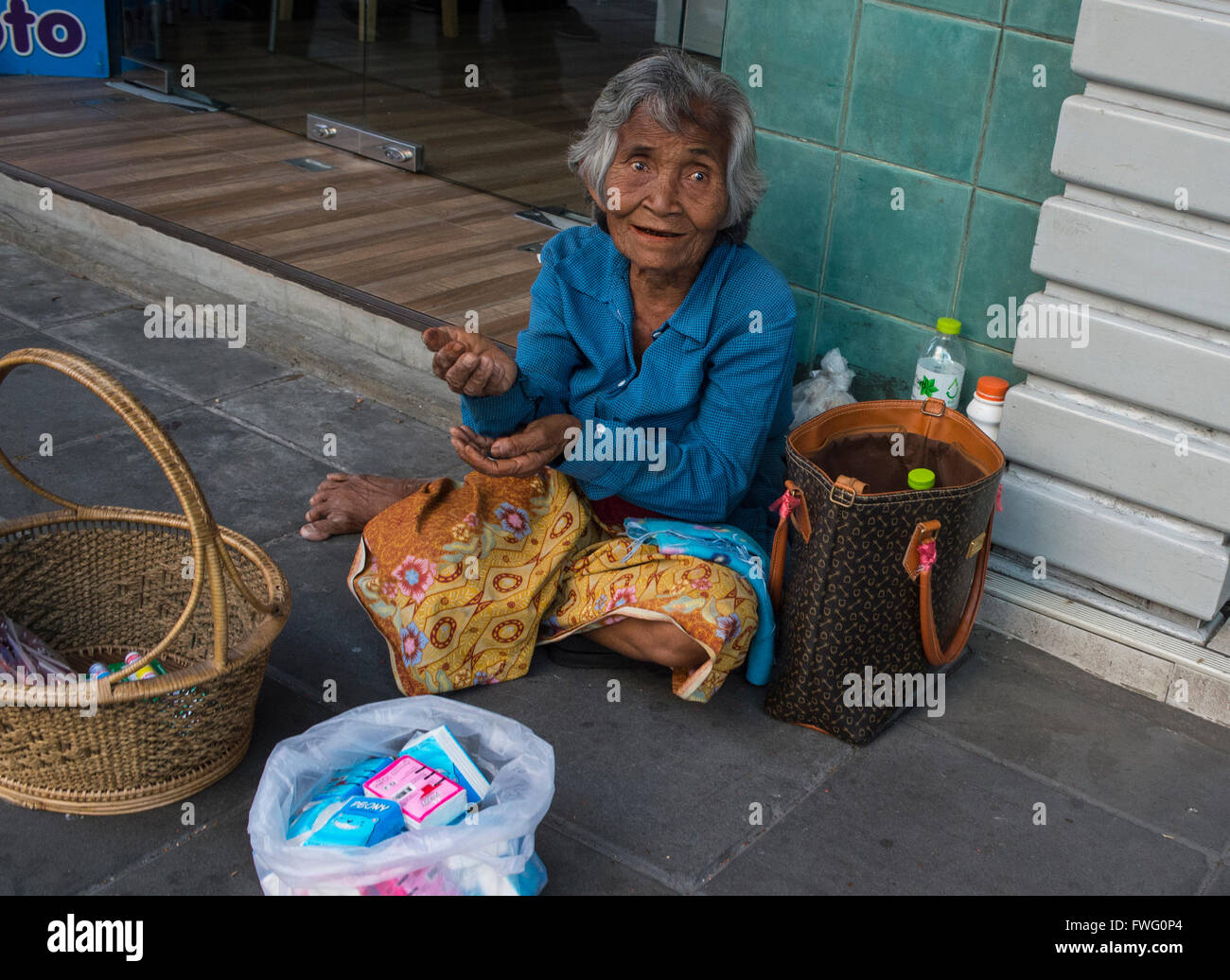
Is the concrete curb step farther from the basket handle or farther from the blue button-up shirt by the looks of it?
the basket handle

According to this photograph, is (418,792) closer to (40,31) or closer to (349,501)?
(349,501)

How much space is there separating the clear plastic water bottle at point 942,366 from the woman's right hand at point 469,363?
37.4 inches

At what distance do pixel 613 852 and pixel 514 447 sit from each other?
75cm

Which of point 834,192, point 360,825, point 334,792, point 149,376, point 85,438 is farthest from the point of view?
point 149,376

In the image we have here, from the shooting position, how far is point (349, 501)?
311 cm

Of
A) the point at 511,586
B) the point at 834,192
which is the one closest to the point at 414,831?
the point at 511,586

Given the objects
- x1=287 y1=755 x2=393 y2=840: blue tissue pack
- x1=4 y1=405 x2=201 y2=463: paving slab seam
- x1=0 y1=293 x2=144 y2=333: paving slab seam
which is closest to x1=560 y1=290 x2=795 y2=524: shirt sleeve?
x1=287 y1=755 x2=393 y2=840: blue tissue pack

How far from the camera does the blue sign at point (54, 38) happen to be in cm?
615

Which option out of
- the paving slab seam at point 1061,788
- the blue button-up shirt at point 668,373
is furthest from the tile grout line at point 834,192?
the paving slab seam at point 1061,788

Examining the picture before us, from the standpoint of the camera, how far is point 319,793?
2.05 metres

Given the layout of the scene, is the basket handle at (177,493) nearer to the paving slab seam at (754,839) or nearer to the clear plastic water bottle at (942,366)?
the paving slab seam at (754,839)
